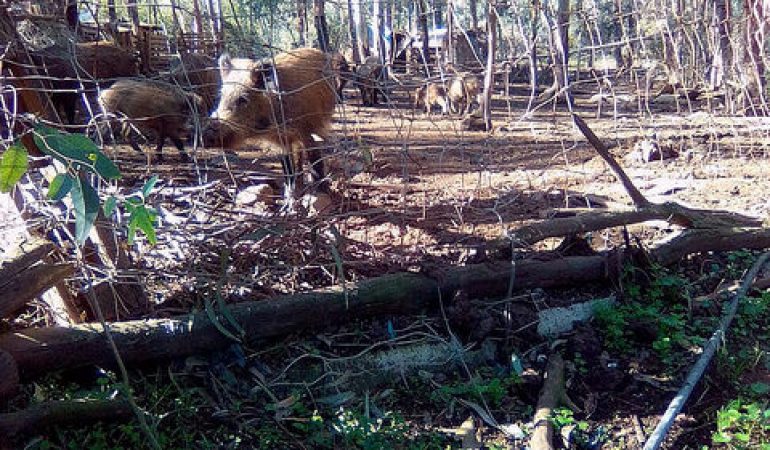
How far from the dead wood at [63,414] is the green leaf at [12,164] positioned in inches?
49.4

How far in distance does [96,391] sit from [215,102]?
10.8 ft

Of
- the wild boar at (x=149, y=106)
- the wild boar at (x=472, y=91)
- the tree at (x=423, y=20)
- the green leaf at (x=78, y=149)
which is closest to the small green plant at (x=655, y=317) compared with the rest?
the tree at (x=423, y=20)

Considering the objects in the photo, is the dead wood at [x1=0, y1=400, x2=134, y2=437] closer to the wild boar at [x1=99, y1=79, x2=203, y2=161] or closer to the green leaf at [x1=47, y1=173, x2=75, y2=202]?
the green leaf at [x1=47, y1=173, x2=75, y2=202]

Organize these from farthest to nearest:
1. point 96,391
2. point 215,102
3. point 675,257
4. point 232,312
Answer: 1. point 215,102
2. point 675,257
3. point 232,312
4. point 96,391

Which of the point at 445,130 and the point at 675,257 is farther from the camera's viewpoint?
the point at 445,130

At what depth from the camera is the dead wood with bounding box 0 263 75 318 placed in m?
2.54

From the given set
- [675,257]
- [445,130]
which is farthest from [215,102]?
[445,130]

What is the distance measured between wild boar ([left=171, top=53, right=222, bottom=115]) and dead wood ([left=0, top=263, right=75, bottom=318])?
0.92 meters

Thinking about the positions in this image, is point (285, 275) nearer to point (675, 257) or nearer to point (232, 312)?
point (232, 312)

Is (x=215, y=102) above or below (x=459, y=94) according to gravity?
above

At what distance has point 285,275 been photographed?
3.53m

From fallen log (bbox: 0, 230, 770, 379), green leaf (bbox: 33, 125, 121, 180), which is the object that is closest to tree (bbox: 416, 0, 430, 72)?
fallen log (bbox: 0, 230, 770, 379)

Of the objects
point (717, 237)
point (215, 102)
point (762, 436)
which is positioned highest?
point (215, 102)

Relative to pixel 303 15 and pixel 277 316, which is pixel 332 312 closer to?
pixel 277 316
